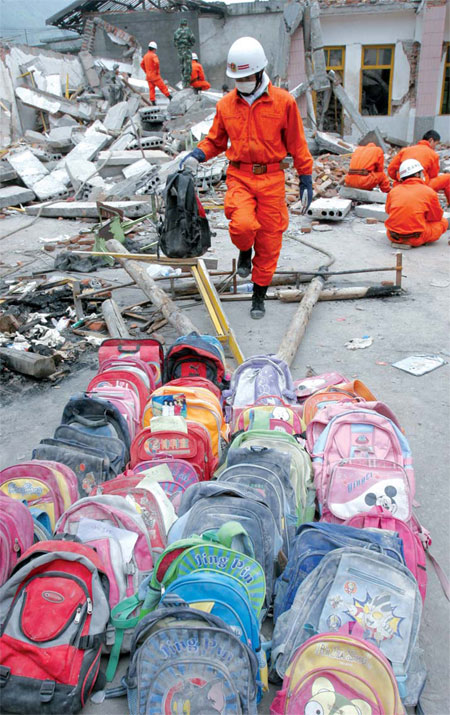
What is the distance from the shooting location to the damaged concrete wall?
76.5ft

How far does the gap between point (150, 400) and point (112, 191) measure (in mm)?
9901

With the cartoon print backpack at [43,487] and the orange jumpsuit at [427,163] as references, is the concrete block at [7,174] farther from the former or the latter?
the cartoon print backpack at [43,487]

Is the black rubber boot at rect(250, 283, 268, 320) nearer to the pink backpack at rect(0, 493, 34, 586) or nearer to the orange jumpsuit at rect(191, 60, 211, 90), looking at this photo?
the pink backpack at rect(0, 493, 34, 586)

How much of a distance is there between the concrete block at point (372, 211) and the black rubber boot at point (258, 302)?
5382 mm

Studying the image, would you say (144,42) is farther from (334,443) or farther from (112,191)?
(334,443)

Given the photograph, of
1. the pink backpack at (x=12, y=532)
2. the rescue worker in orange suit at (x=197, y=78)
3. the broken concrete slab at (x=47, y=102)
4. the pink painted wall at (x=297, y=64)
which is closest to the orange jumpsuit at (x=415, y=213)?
the pink backpack at (x=12, y=532)

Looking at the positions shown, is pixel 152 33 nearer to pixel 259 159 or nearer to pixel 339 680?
pixel 259 159

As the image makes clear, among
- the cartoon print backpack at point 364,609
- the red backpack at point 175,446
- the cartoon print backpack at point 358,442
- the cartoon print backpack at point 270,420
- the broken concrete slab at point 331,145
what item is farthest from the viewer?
the broken concrete slab at point 331,145

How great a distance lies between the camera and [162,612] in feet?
6.40

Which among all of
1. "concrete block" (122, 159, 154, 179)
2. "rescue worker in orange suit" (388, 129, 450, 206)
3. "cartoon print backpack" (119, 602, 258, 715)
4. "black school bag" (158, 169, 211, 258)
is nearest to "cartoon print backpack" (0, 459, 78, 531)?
"cartoon print backpack" (119, 602, 258, 715)

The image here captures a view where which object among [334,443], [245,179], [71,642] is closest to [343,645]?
[71,642]

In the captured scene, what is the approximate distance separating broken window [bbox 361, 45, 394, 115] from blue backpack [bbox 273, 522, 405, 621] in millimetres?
21655

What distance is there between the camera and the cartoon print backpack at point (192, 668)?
1834 millimetres

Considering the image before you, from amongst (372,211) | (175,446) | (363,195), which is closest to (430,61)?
(363,195)
